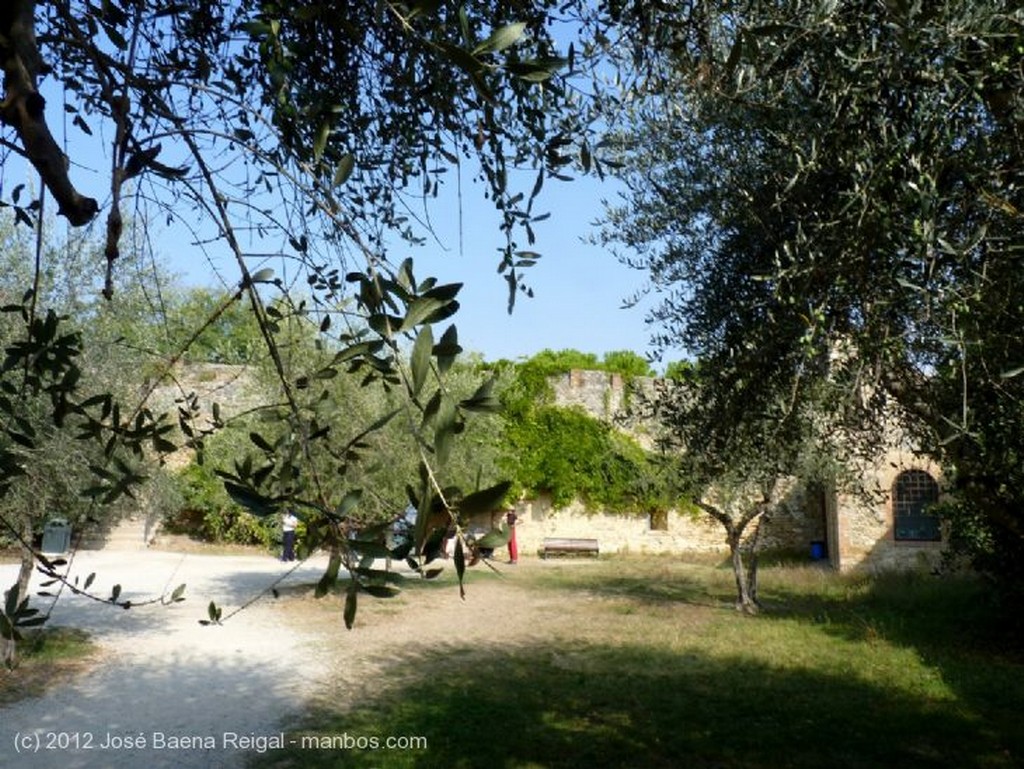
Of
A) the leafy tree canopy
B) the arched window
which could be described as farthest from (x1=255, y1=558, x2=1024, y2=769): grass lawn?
the arched window

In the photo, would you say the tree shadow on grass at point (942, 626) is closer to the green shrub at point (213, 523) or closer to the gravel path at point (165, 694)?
the gravel path at point (165, 694)

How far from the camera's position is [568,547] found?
79.2ft

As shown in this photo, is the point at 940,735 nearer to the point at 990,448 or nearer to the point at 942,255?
the point at 990,448

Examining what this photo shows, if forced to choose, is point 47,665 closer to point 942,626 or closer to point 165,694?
point 165,694

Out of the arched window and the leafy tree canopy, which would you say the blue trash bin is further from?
the arched window

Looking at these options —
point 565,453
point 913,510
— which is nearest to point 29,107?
point 913,510

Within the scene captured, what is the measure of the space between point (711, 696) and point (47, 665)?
7.04 meters

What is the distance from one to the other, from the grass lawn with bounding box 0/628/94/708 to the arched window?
619 inches

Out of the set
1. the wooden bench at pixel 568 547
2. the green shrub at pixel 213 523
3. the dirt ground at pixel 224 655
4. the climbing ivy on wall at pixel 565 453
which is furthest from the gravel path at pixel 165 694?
the wooden bench at pixel 568 547

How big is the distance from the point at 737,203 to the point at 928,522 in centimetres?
1611

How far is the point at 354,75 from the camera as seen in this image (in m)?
3.45

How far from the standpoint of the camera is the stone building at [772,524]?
18.3 m

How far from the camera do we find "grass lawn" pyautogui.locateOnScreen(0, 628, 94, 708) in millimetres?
8070

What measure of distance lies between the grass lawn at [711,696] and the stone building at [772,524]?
4.30 m
